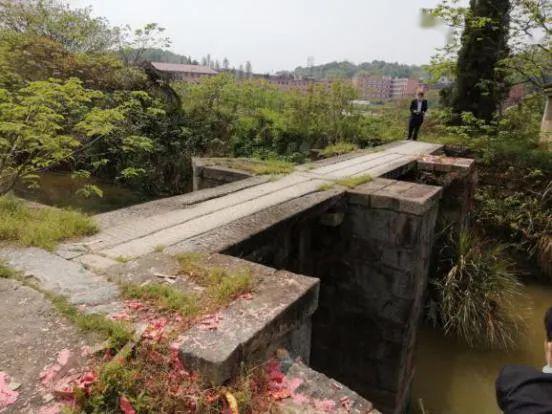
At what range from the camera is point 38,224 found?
3.31m

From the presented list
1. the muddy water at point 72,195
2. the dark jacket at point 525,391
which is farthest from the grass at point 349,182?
the muddy water at point 72,195

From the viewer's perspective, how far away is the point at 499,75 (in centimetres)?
1198

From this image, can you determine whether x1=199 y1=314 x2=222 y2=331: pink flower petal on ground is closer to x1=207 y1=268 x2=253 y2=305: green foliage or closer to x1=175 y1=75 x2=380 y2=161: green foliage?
x1=207 y1=268 x2=253 y2=305: green foliage

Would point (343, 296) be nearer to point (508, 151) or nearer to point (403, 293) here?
point (403, 293)

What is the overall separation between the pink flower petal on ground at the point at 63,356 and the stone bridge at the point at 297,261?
0.36 metres

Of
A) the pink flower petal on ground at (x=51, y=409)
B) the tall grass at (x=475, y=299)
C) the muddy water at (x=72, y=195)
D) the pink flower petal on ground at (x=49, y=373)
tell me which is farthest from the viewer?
the muddy water at (x=72, y=195)

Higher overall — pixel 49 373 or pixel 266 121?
pixel 266 121

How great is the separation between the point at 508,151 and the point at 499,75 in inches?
135

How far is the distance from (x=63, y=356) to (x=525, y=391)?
1.97m

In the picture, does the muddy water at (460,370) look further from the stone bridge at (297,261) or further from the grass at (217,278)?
the grass at (217,278)

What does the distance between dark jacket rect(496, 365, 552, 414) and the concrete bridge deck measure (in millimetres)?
2389

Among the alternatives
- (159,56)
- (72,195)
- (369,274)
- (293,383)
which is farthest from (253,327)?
(159,56)

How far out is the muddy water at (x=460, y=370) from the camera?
574 centimetres

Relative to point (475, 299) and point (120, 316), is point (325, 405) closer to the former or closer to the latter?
point (120, 316)
